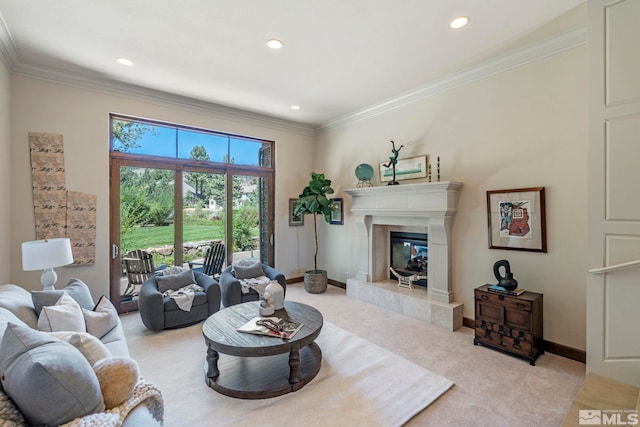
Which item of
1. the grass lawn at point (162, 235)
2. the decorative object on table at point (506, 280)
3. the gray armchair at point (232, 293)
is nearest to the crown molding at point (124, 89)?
the grass lawn at point (162, 235)

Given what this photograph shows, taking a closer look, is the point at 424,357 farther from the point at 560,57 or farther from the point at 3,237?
the point at 3,237

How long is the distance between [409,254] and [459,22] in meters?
3.10

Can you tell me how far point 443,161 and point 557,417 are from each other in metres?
2.89

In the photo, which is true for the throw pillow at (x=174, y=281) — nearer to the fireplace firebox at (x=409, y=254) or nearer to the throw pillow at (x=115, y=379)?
the throw pillow at (x=115, y=379)

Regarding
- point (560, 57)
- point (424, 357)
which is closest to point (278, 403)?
point (424, 357)

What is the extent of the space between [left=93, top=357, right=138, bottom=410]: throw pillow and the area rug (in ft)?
2.65

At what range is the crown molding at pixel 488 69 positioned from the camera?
2.88 meters

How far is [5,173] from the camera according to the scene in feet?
10.6

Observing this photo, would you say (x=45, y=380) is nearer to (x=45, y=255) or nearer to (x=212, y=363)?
(x=212, y=363)

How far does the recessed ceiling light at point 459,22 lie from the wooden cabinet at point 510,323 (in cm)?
268

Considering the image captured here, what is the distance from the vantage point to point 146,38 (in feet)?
9.47

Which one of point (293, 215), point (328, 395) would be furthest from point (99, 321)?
point (293, 215)

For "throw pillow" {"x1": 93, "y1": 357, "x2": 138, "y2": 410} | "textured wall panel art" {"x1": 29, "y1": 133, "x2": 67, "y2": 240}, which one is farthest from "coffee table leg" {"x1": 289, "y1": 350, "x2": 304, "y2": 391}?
"textured wall panel art" {"x1": 29, "y1": 133, "x2": 67, "y2": 240}

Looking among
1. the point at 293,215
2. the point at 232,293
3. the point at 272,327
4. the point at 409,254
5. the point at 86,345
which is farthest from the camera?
the point at 293,215
